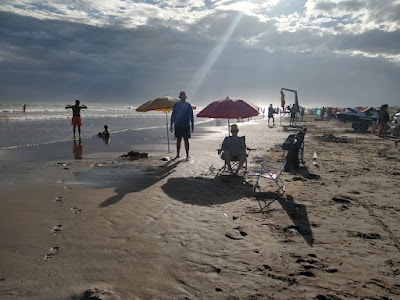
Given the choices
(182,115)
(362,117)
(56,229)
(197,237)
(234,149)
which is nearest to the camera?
(197,237)

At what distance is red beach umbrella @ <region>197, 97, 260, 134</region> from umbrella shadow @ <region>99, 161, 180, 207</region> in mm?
2088

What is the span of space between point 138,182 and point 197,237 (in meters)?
3.84

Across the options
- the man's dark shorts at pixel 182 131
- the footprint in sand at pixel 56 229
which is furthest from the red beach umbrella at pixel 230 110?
the footprint in sand at pixel 56 229

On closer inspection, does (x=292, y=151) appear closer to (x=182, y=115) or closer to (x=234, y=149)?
(x=234, y=149)

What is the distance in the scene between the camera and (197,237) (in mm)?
4770

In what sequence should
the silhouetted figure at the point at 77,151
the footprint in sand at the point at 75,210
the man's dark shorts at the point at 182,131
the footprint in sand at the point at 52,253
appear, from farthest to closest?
the silhouetted figure at the point at 77,151 < the man's dark shorts at the point at 182,131 < the footprint in sand at the point at 75,210 < the footprint in sand at the point at 52,253

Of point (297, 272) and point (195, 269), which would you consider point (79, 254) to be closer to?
point (195, 269)

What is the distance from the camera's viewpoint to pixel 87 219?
538 centimetres

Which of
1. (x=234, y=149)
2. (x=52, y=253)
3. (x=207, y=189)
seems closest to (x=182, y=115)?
(x=234, y=149)

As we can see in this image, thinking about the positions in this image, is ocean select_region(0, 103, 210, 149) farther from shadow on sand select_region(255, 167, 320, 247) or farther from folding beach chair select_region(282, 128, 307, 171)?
shadow on sand select_region(255, 167, 320, 247)

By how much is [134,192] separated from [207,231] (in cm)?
277

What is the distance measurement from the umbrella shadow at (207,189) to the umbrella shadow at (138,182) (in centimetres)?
52

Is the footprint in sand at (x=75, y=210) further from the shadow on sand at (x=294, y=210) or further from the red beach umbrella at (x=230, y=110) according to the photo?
the red beach umbrella at (x=230, y=110)

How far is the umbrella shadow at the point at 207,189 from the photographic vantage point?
22.3ft
